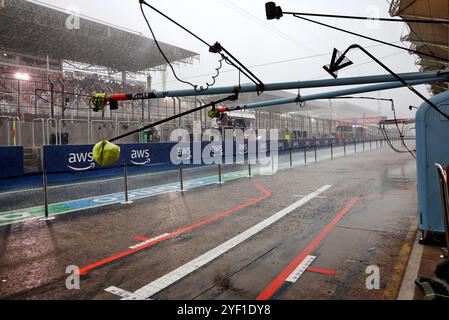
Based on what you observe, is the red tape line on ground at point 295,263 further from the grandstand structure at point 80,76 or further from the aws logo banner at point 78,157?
the grandstand structure at point 80,76

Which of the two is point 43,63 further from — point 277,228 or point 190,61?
point 277,228

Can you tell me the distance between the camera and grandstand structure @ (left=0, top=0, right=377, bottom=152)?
19672 mm

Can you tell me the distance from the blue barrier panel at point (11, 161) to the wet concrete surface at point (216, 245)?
3815 millimetres

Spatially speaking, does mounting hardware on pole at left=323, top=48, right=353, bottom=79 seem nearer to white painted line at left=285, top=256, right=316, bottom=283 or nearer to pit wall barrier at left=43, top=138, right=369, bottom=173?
white painted line at left=285, top=256, right=316, bottom=283

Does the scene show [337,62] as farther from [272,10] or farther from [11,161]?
[11,161]

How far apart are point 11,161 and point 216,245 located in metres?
8.39

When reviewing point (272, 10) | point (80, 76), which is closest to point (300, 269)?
point (272, 10)

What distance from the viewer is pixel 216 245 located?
571 cm

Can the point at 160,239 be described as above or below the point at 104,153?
below

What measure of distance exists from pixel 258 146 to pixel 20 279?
18535mm

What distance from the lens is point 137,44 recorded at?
37.1 metres

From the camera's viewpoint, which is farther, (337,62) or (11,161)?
(11,161)

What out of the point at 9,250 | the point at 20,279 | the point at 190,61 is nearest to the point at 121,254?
the point at 20,279

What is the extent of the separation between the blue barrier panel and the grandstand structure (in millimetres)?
4882
